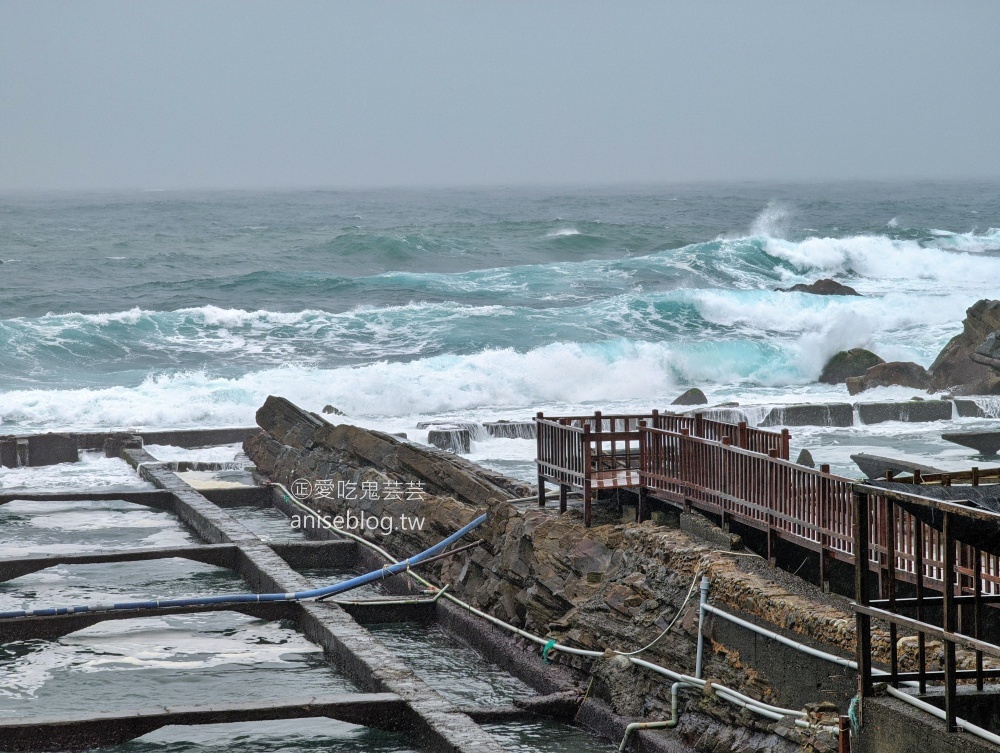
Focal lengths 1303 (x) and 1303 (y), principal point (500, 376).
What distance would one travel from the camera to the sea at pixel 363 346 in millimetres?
14594

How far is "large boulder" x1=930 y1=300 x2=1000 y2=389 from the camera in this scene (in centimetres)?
3744

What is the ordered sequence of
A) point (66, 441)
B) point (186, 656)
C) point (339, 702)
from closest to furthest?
point (339, 702)
point (186, 656)
point (66, 441)

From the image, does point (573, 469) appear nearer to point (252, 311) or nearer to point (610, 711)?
point (610, 711)

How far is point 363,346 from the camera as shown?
52.3 m

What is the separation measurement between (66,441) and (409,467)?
37.3ft

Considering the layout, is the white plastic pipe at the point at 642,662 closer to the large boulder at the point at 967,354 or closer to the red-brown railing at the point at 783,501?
the red-brown railing at the point at 783,501

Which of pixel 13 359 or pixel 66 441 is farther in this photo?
pixel 13 359

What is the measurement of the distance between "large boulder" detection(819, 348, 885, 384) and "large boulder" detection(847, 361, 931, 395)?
299 centimetres

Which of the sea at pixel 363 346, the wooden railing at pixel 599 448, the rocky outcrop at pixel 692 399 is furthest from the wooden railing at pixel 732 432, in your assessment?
the rocky outcrop at pixel 692 399

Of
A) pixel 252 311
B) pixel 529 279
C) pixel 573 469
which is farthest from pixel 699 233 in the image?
pixel 573 469

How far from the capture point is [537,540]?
49.3 feet

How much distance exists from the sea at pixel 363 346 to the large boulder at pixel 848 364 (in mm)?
847

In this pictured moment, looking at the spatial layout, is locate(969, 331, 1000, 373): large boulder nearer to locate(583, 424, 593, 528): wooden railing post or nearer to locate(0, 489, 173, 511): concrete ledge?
locate(583, 424, 593, 528): wooden railing post

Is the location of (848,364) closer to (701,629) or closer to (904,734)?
(701,629)
